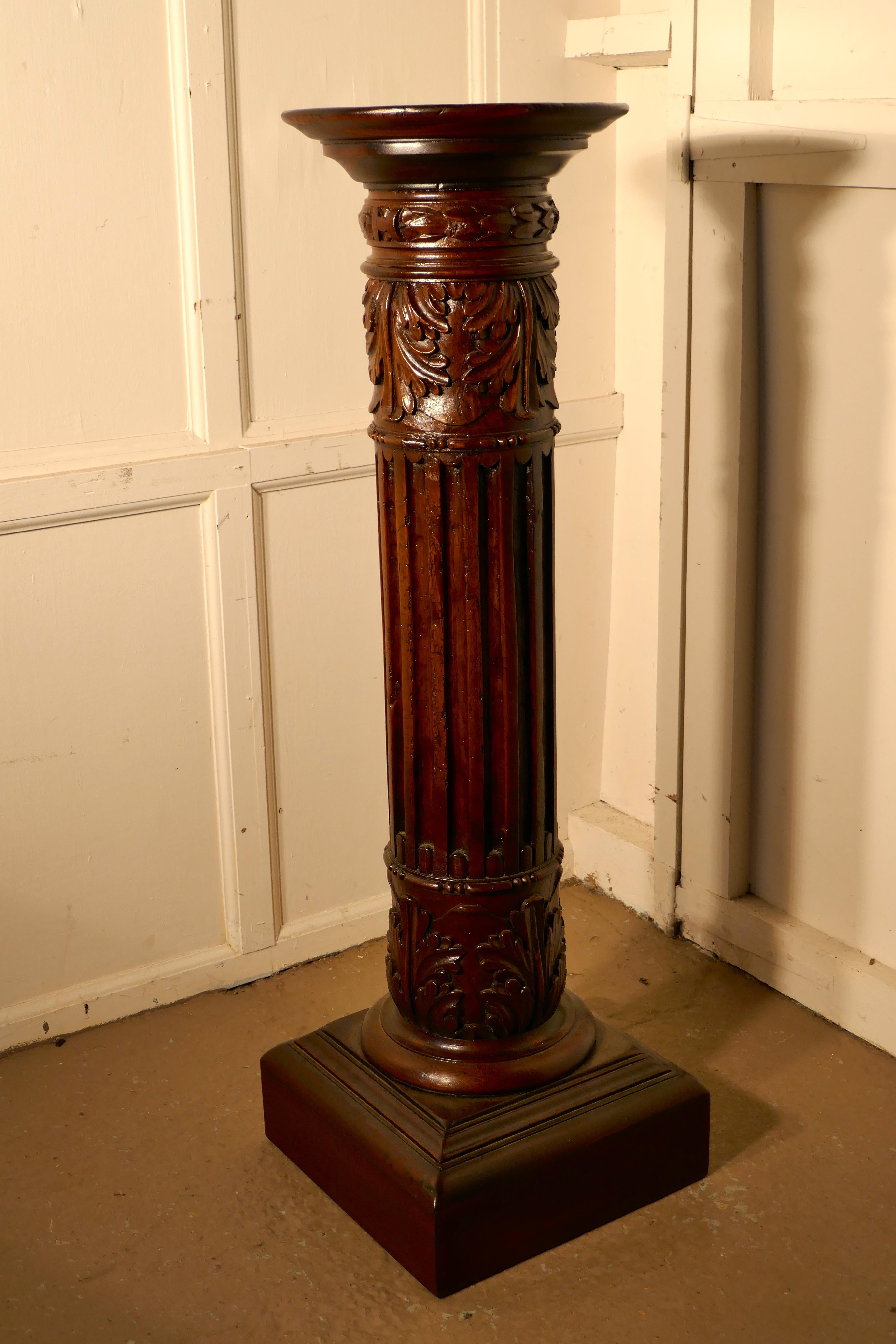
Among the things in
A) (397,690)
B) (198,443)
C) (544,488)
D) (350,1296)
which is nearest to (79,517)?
(198,443)

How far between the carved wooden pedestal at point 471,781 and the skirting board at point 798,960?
49 centimetres

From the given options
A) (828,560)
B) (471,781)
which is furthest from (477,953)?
(828,560)

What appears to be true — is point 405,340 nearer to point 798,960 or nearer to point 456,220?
point 456,220

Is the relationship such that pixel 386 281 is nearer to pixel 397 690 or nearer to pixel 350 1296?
pixel 397 690

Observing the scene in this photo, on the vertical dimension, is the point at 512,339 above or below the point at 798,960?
above

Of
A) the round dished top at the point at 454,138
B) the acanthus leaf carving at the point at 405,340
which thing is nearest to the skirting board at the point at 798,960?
the acanthus leaf carving at the point at 405,340

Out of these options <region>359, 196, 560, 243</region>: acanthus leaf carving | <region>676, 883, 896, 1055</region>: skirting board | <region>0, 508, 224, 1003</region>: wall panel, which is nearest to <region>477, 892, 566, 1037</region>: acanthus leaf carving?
<region>676, 883, 896, 1055</region>: skirting board

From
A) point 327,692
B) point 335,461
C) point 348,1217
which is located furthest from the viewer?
point 327,692

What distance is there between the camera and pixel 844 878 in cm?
254

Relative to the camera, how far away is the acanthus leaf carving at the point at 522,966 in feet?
6.64

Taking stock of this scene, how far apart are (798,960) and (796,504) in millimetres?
824

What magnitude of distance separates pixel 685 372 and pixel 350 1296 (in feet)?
5.36

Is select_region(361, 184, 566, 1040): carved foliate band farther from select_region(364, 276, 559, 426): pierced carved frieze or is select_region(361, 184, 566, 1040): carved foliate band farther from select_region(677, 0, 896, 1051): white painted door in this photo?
select_region(677, 0, 896, 1051): white painted door

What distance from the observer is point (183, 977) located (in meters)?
2.65
